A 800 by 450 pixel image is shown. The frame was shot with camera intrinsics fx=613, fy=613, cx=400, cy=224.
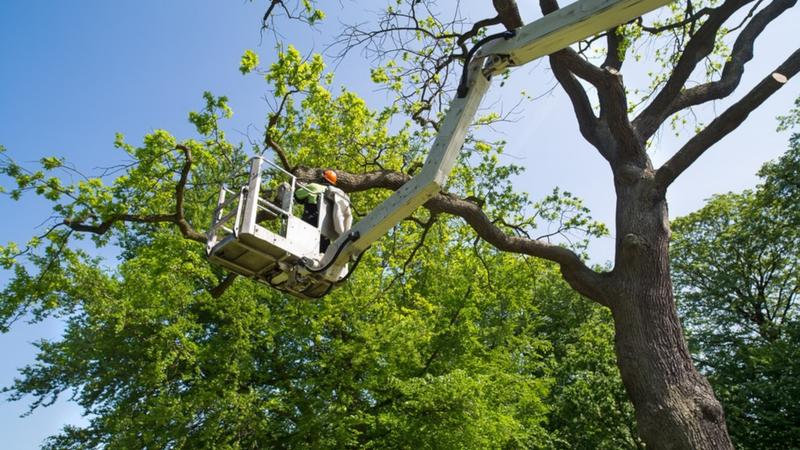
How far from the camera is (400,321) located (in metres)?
16.0

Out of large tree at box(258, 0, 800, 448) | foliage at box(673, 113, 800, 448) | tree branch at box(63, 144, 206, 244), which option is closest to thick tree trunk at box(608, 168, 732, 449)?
large tree at box(258, 0, 800, 448)

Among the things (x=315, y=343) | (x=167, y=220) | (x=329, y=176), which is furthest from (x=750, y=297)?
(x=167, y=220)

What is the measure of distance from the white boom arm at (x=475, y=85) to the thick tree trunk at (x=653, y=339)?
8.43 feet

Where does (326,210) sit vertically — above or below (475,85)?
below

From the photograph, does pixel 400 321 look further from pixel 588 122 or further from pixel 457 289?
pixel 588 122

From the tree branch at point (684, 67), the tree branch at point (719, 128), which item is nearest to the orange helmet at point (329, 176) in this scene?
the tree branch at point (719, 128)

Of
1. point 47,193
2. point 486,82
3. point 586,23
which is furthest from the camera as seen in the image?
point 47,193

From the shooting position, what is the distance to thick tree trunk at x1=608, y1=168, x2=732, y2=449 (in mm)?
6184

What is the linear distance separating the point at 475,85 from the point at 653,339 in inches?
134

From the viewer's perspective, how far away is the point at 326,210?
294 inches

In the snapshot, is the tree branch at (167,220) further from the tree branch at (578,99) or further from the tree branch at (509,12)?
the tree branch at (578,99)

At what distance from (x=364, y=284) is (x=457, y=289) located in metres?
3.35

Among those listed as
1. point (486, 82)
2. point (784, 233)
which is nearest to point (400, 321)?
point (486, 82)

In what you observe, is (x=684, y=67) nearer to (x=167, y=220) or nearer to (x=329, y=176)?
(x=329, y=176)
